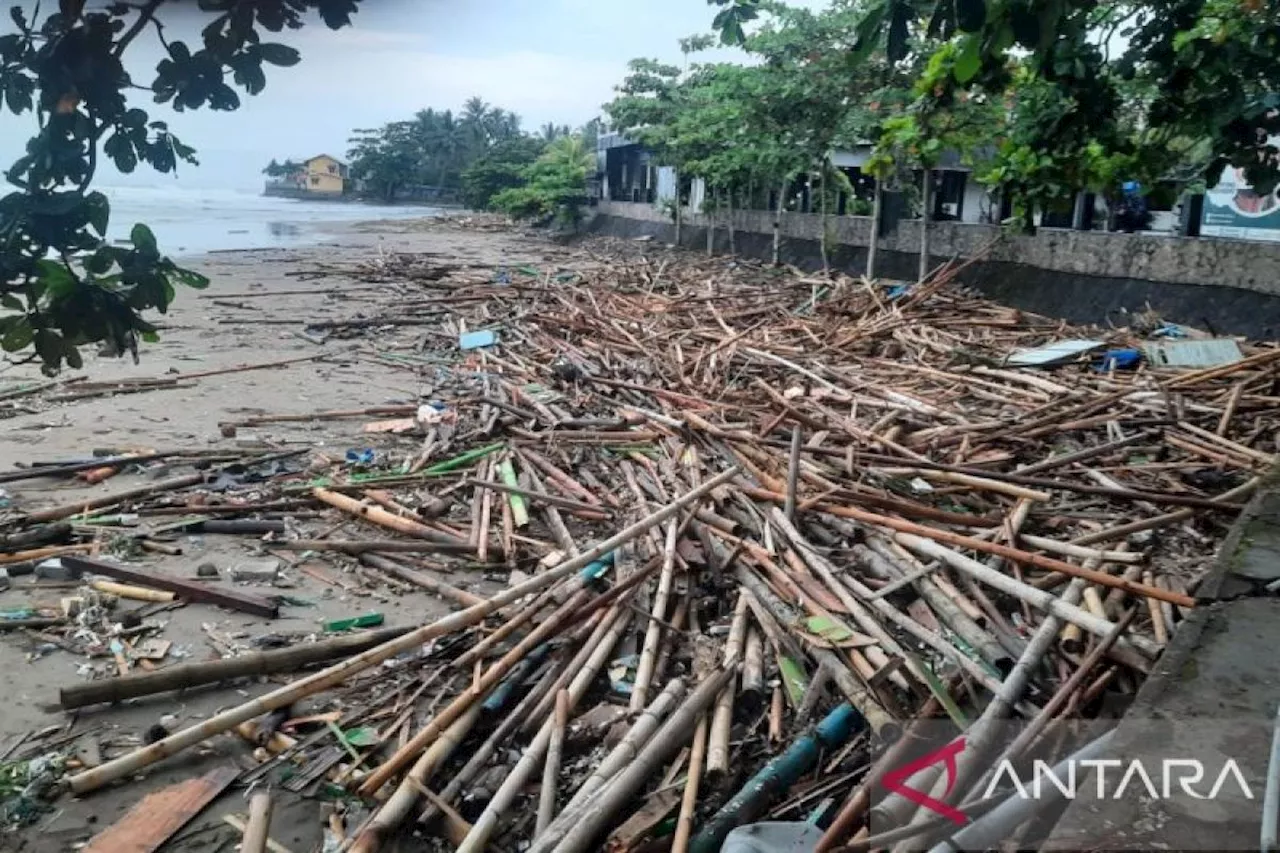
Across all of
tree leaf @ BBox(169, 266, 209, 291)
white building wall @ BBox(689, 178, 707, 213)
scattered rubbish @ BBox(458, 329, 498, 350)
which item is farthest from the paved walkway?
white building wall @ BBox(689, 178, 707, 213)

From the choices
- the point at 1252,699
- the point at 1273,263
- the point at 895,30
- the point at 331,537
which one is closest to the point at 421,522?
the point at 331,537

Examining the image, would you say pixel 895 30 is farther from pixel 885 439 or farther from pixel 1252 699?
pixel 885 439

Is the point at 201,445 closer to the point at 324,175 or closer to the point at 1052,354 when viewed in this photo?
the point at 1052,354

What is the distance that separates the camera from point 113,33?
1573 mm

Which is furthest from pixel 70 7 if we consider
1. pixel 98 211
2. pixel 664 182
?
pixel 664 182

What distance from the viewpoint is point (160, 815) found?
2.64 metres

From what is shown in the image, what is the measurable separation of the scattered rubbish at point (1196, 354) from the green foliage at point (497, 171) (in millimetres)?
36612

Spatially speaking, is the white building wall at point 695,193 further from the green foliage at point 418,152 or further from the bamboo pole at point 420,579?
the green foliage at point 418,152

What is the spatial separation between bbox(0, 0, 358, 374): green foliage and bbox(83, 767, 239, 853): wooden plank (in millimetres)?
1521

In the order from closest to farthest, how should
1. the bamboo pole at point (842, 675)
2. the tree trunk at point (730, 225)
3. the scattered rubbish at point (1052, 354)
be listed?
the bamboo pole at point (842, 675)
the scattered rubbish at point (1052, 354)
the tree trunk at point (730, 225)

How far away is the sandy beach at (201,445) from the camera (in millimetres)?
2740

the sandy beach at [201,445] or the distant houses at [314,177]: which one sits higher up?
the distant houses at [314,177]

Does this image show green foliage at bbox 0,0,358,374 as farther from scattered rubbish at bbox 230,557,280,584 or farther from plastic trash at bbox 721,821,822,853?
scattered rubbish at bbox 230,557,280,584

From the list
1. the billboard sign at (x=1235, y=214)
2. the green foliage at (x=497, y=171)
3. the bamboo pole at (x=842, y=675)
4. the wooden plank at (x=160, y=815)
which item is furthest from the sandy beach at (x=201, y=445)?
the green foliage at (x=497, y=171)
